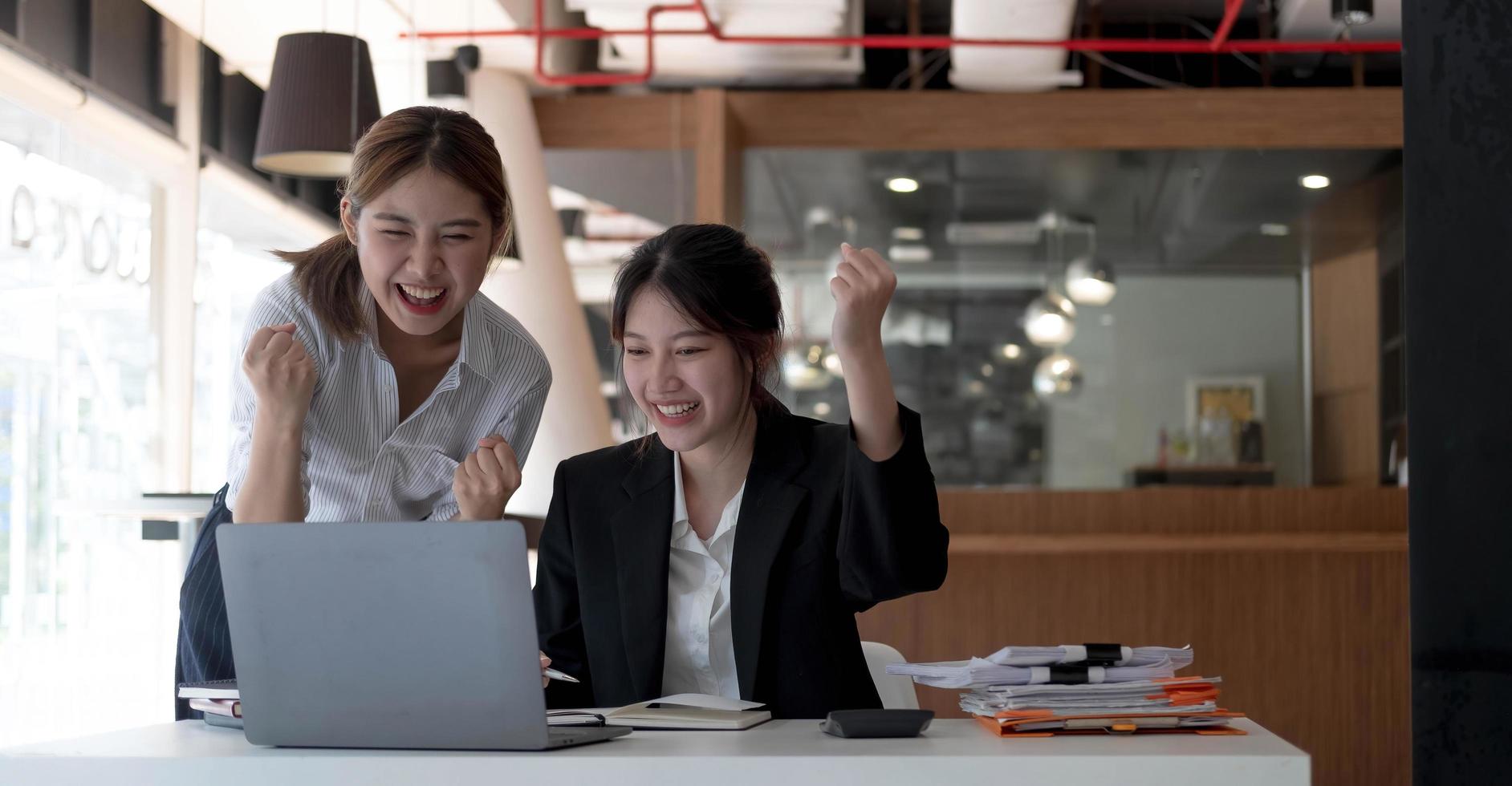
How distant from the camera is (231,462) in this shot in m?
1.69

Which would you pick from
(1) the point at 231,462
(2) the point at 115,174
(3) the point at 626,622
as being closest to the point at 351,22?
(2) the point at 115,174

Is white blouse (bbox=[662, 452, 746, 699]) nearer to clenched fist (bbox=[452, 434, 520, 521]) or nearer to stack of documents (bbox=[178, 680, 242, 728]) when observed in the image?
clenched fist (bbox=[452, 434, 520, 521])

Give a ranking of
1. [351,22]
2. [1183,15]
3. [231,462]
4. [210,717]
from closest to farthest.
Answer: [210,717] → [231,462] → [351,22] → [1183,15]

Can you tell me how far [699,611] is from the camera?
1.63m

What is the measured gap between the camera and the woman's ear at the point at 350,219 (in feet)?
5.60

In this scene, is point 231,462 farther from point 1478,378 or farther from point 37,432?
point 37,432

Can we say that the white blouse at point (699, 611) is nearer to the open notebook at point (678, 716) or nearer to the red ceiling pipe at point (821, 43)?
the open notebook at point (678, 716)

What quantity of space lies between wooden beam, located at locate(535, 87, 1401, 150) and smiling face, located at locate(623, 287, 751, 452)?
4251mm

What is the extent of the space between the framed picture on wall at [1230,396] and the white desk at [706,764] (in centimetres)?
556

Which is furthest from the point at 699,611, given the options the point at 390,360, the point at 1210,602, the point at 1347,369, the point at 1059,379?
the point at 1347,369

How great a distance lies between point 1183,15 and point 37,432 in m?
4.82

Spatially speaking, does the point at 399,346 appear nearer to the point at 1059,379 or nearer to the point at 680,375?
the point at 680,375

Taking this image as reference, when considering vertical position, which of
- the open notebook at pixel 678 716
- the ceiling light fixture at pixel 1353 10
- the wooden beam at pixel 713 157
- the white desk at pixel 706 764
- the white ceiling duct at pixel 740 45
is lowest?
the open notebook at pixel 678 716

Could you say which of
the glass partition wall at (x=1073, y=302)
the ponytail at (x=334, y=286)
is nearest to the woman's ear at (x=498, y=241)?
the ponytail at (x=334, y=286)
